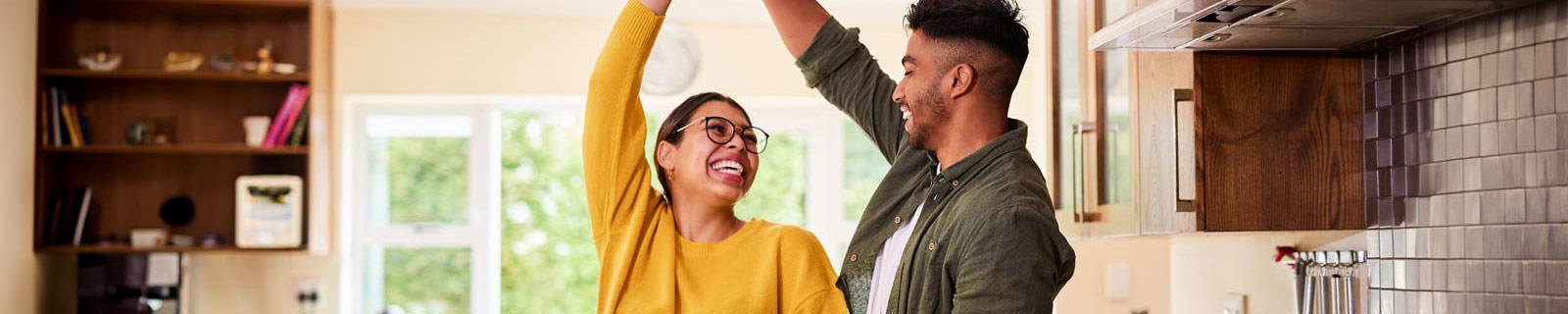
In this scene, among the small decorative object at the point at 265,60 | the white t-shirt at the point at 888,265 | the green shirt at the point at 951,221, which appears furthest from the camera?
the small decorative object at the point at 265,60

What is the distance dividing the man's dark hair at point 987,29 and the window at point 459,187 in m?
3.43

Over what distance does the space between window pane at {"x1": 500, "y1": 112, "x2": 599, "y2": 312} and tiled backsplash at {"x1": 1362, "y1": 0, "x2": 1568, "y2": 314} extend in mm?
4825

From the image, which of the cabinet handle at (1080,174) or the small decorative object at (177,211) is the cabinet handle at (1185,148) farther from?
the small decorative object at (177,211)

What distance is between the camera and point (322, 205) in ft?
14.5

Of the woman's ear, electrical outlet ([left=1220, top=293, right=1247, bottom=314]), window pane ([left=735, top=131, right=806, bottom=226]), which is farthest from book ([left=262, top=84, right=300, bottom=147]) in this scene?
electrical outlet ([left=1220, top=293, right=1247, bottom=314])

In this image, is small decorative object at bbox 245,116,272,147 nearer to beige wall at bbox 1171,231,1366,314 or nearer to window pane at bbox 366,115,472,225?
window pane at bbox 366,115,472,225

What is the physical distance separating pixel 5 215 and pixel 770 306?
2.87m

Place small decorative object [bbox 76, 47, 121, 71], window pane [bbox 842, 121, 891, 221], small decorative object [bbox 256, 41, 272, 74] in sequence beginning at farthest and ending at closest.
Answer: window pane [bbox 842, 121, 891, 221] < small decorative object [bbox 256, 41, 272, 74] < small decorative object [bbox 76, 47, 121, 71]

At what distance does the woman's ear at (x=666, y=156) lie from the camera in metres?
1.97

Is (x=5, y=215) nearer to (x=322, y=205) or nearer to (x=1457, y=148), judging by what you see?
(x=322, y=205)

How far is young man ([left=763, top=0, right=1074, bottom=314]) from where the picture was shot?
1.33 m

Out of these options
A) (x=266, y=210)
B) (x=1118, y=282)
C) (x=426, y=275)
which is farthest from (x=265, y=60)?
(x=1118, y=282)

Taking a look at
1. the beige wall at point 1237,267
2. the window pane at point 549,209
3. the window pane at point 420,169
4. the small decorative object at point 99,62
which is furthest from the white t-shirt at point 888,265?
the window pane at point 549,209

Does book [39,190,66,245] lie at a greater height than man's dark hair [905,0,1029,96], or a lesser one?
lesser
